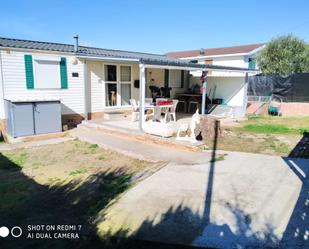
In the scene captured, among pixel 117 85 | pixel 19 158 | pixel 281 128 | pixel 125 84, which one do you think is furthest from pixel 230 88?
pixel 19 158

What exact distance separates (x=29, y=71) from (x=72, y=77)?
150 centimetres

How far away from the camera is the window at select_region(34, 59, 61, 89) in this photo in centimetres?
852

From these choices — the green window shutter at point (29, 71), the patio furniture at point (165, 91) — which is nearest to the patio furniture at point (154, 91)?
the patio furniture at point (165, 91)

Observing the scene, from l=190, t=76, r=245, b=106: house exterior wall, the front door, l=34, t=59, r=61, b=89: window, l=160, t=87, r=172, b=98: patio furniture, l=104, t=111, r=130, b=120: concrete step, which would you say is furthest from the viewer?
l=160, t=87, r=172, b=98: patio furniture

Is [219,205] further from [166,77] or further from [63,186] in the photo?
[166,77]

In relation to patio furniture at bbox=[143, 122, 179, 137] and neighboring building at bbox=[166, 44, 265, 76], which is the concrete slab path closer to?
patio furniture at bbox=[143, 122, 179, 137]

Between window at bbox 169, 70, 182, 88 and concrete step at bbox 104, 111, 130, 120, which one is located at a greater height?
window at bbox 169, 70, 182, 88

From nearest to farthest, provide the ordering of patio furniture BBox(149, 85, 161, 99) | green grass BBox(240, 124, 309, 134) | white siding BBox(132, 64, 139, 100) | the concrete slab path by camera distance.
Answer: the concrete slab path → green grass BBox(240, 124, 309, 134) → white siding BBox(132, 64, 139, 100) → patio furniture BBox(149, 85, 161, 99)

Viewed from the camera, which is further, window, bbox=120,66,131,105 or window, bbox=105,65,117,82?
window, bbox=120,66,131,105

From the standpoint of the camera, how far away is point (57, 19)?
1548 centimetres

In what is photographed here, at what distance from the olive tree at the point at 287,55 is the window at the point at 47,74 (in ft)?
52.4

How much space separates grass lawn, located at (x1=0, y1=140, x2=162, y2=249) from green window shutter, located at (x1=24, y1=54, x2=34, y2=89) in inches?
99.1

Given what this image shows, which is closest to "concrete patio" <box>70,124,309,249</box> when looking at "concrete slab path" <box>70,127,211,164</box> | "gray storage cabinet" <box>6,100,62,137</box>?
"concrete slab path" <box>70,127,211,164</box>

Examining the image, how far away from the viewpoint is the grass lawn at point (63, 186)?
3338 mm
